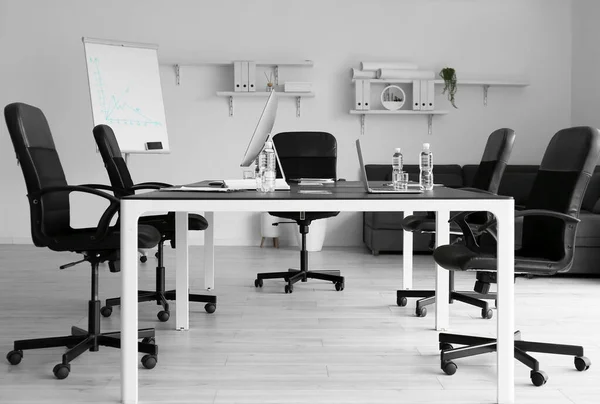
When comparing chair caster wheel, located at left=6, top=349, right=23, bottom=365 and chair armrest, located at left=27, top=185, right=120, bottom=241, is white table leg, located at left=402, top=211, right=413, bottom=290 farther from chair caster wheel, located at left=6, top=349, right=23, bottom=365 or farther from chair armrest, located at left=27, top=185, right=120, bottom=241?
chair caster wheel, located at left=6, top=349, right=23, bottom=365

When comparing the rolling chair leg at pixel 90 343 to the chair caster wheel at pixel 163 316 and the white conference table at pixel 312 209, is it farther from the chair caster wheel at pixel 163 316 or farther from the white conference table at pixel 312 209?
the chair caster wheel at pixel 163 316

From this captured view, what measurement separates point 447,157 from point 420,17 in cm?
147

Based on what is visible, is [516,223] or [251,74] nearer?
[516,223]

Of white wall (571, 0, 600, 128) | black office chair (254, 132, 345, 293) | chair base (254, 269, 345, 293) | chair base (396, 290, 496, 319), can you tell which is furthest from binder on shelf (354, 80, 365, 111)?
chair base (396, 290, 496, 319)

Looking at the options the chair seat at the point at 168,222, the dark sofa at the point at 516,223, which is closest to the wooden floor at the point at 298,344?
the dark sofa at the point at 516,223

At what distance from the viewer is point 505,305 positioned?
2.32 metres

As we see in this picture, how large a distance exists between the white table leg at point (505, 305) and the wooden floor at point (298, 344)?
0.30 feet

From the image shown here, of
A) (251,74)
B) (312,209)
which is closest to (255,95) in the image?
(251,74)

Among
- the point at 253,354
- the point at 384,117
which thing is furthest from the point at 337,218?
the point at 253,354

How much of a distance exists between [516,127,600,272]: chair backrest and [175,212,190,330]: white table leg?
1643mm

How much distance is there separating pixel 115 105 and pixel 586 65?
178 inches

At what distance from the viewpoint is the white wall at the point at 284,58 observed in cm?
663

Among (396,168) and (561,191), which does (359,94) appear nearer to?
(396,168)

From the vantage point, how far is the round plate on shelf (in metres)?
6.62
